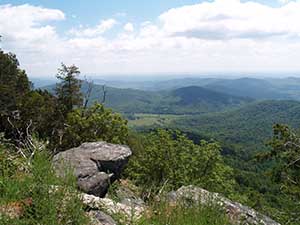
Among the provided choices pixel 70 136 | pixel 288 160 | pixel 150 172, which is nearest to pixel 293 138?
pixel 288 160

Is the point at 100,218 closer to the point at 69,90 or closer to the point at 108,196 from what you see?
the point at 108,196

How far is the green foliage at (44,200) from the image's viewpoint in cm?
520

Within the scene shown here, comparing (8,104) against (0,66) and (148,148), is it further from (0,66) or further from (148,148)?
(148,148)

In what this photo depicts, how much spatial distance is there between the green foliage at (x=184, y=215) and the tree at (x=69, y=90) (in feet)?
104

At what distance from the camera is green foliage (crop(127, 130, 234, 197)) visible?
2834 centimetres

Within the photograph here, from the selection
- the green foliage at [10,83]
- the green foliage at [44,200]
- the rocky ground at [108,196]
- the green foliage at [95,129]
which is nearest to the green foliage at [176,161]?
the green foliage at [95,129]

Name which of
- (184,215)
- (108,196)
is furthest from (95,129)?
(184,215)

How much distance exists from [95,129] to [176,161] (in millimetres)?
7304

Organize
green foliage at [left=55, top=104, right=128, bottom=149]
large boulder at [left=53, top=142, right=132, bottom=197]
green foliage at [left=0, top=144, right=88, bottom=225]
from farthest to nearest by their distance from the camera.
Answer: green foliage at [left=55, top=104, right=128, bottom=149]
large boulder at [left=53, top=142, right=132, bottom=197]
green foliage at [left=0, top=144, right=88, bottom=225]

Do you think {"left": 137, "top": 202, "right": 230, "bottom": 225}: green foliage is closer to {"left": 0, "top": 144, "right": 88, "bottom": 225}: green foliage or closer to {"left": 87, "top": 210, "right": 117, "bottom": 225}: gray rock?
{"left": 87, "top": 210, "right": 117, "bottom": 225}: gray rock

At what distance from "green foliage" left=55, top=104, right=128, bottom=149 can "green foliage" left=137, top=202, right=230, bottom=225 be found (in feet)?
78.6

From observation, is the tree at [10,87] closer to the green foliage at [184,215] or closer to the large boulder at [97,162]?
the large boulder at [97,162]

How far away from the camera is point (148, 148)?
98.6 feet

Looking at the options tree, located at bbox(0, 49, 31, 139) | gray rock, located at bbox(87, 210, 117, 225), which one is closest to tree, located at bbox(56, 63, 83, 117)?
tree, located at bbox(0, 49, 31, 139)
